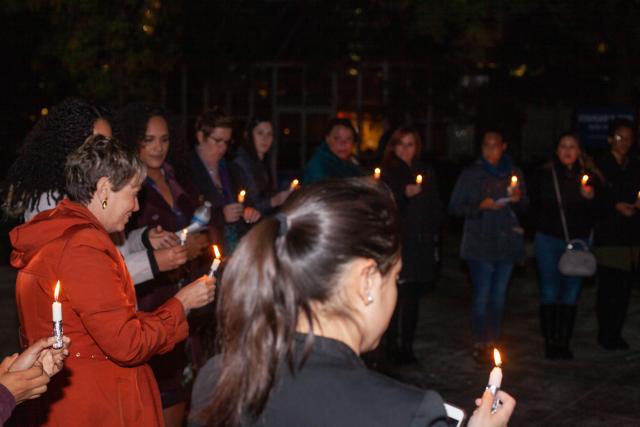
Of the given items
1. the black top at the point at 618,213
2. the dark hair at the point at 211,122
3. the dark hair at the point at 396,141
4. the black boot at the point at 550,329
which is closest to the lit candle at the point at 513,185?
the dark hair at the point at 396,141

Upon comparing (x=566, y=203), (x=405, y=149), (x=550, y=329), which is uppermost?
(x=405, y=149)

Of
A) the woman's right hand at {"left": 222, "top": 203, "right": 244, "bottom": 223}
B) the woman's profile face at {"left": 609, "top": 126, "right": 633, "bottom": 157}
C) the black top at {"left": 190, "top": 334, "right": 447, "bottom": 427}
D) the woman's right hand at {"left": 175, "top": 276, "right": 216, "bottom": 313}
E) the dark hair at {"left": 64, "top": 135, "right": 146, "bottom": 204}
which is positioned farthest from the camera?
the woman's profile face at {"left": 609, "top": 126, "right": 633, "bottom": 157}

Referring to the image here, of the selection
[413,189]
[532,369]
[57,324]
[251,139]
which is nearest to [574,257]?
[532,369]

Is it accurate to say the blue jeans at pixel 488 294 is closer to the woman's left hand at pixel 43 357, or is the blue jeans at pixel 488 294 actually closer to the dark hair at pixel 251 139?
the dark hair at pixel 251 139

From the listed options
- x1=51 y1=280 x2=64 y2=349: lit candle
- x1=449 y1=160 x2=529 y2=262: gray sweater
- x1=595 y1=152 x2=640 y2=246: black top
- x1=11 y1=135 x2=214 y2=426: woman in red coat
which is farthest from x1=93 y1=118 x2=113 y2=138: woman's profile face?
x1=595 y1=152 x2=640 y2=246: black top

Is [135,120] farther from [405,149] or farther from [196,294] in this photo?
[405,149]

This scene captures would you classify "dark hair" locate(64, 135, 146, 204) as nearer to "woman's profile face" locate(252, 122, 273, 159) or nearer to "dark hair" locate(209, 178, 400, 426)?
"dark hair" locate(209, 178, 400, 426)

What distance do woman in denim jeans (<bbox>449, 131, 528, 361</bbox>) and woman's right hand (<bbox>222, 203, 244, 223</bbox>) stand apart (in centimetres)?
218

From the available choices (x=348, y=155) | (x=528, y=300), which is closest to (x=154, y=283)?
(x=348, y=155)

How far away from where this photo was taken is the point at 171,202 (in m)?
5.14

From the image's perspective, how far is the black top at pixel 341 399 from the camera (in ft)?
5.79

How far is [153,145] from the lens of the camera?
5008 millimetres

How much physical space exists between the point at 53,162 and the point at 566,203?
478 cm

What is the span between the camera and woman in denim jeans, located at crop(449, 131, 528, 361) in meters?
7.32
